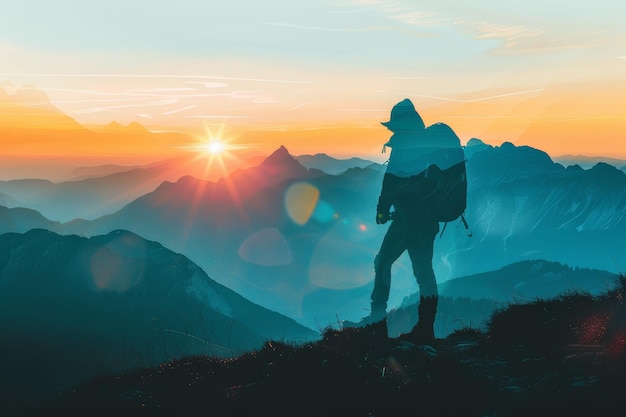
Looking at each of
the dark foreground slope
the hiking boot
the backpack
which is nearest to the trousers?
the hiking boot

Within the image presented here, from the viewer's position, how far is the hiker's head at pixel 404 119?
11.7m

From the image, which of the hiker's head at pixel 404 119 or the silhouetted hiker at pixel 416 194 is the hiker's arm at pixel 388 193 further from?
the hiker's head at pixel 404 119

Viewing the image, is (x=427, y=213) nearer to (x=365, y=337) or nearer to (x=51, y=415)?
(x=365, y=337)

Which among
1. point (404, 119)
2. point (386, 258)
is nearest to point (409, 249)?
point (386, 258)

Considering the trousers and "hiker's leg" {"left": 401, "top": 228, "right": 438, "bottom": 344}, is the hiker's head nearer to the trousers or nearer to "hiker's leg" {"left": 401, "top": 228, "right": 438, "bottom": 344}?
the trousers

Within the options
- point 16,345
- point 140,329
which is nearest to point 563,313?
point 16,345

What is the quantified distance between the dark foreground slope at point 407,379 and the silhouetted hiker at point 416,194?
2673 mm

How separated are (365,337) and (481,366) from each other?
74.9 inches

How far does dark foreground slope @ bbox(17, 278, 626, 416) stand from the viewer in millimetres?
6301

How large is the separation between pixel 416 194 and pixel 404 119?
1508 millimetres

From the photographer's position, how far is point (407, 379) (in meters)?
7.02

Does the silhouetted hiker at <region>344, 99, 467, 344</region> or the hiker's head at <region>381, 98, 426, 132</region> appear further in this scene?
the hiker's head at <region>381, 98, 426, 132</region>

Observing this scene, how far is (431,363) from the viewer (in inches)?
303

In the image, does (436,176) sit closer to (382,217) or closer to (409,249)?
(382,217)
